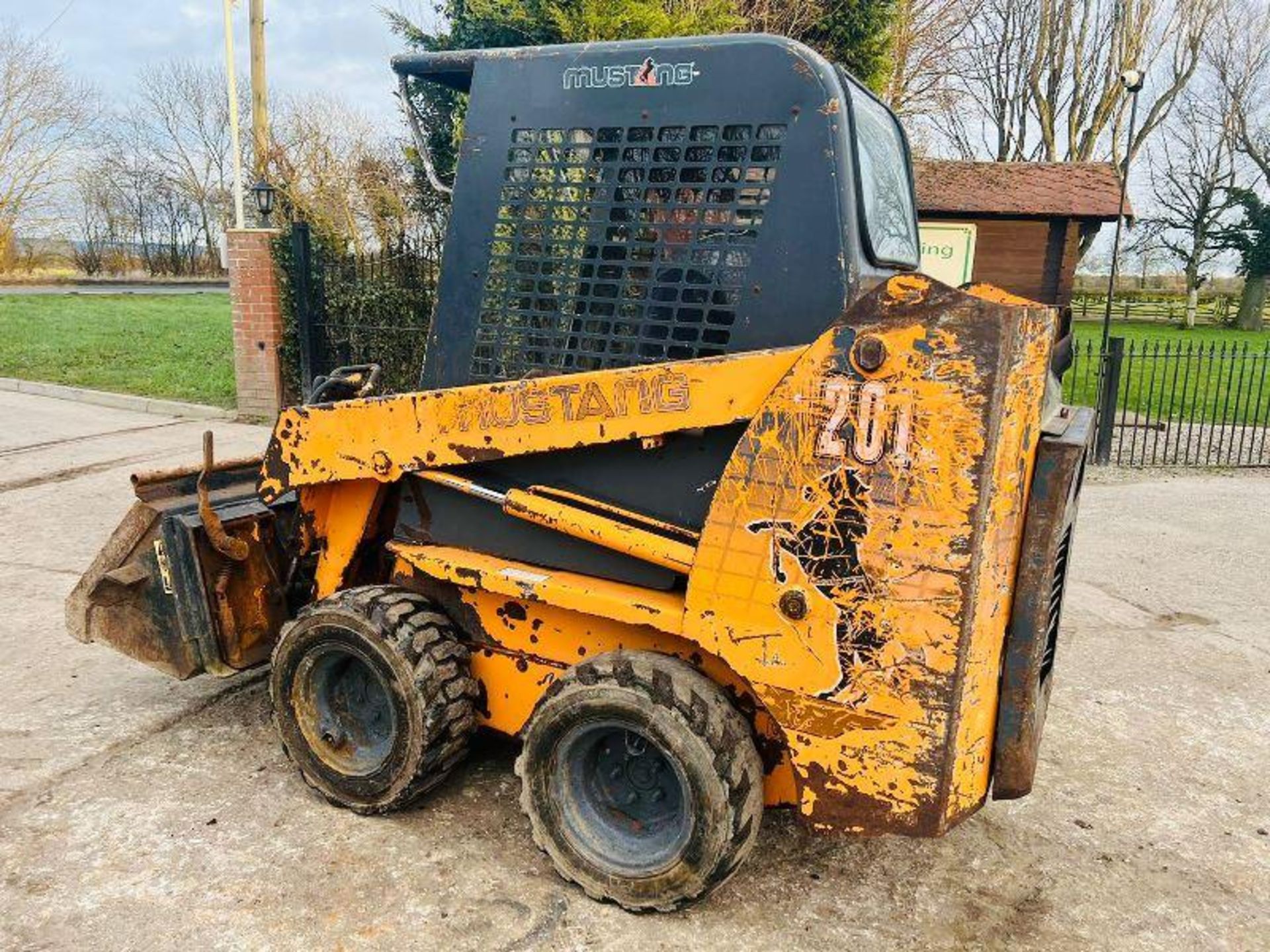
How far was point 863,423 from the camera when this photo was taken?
2.32 meters

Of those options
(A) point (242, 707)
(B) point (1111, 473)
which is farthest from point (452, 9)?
(A) point (242, 707)

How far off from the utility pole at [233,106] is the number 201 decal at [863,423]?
623 inches

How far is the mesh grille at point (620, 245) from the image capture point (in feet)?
8.85

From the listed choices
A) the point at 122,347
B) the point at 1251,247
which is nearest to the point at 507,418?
the point at 122,347

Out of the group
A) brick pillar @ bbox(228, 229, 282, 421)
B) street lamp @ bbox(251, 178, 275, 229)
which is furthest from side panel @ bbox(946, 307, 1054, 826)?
street lamp @ bbox(251, 178, 275, 229)

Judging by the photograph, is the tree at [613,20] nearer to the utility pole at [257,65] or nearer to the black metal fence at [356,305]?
the black metal fence at [356,305]

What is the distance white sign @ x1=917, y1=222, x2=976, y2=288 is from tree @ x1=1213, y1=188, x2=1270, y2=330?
87.9 ft

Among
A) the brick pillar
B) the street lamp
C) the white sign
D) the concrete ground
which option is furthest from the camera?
the white sign

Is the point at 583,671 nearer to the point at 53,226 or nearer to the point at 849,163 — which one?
the point at 849,163

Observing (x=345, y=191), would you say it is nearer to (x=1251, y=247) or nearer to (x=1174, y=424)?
(x=1174, y=424)

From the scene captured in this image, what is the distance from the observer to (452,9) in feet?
35.8

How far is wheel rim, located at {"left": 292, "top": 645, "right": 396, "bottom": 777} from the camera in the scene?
10.5ft

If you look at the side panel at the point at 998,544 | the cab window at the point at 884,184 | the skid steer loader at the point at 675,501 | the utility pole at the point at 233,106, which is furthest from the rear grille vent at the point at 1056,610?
the utility pole at the point at 233,106

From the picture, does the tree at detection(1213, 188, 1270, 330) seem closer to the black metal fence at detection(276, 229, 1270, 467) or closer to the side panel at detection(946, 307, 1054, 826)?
the black metal fence at detection(276, 229, 1270, 467)
